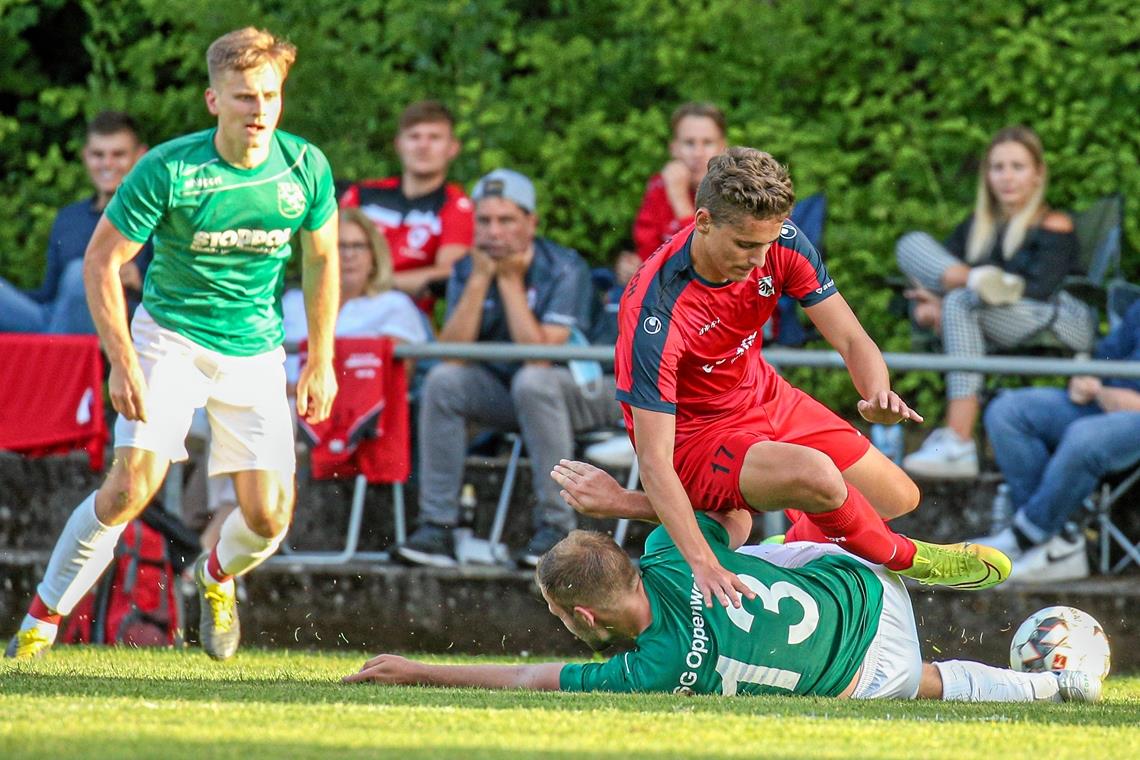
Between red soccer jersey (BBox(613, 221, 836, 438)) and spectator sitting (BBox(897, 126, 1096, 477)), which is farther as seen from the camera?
spectator sitting (BBox(897, 126, 1096, 477))

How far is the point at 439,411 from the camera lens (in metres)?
8.67

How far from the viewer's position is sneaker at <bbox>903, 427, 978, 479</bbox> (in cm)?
875

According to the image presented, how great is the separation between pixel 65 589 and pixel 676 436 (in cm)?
253

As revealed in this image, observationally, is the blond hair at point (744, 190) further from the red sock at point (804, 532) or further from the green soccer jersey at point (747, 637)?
the red sock at point (804, 532)

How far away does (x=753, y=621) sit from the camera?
5.50 metres

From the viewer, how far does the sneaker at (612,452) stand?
28.9 feet

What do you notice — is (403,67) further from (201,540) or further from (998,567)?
(998,567)

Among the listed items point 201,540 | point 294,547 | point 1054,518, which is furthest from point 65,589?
point 1054,518

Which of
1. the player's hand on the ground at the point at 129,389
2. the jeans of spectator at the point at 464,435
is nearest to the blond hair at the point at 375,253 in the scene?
the jeans of spectator at the point at 464,435

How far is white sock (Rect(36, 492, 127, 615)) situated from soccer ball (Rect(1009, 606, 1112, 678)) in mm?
3521

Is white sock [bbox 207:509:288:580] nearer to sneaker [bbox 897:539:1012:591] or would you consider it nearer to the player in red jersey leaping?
the player in red jersey leaping

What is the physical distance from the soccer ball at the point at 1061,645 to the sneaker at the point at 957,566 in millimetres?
226

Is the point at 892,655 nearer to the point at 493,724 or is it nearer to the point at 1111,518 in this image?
the point at 493,724

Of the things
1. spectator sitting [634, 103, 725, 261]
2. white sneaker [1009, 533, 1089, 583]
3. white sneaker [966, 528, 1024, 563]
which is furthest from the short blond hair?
white sneaker [1009, 533, 1089, 583]
